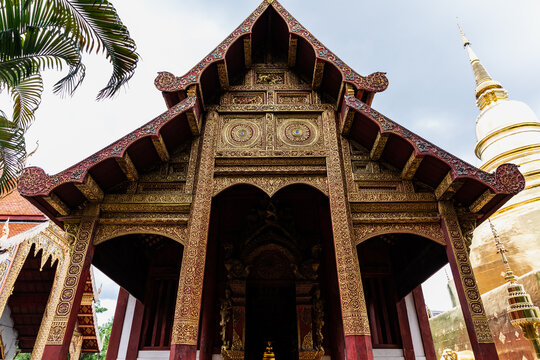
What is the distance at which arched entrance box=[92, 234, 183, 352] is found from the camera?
294 inches

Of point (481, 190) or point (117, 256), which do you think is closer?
point (481, 190)

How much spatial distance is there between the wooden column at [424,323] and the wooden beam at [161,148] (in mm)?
6656

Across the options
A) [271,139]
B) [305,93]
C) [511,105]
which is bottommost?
[271,139]

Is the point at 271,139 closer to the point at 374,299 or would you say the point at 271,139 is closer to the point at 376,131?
the point at 376,131

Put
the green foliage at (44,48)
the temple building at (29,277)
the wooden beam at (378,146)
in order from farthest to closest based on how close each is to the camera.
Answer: the temple building at (29,277) → the wooden beam at (378,146) → the green foliage at (44,48)

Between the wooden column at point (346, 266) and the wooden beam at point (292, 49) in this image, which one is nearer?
the wooden column at point (346, 266)

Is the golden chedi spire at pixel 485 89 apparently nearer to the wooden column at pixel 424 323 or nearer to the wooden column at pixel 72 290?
the wooden column at pixel 424 323

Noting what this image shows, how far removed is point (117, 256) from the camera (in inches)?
290

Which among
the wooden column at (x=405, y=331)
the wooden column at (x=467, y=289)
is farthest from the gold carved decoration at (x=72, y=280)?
the wooden column at (x=405, y=331)

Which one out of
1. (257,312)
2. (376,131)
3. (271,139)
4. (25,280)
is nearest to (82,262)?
(271,139)

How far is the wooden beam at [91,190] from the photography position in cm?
568

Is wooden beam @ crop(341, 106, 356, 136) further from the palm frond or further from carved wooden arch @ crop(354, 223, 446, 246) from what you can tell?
the palm frond

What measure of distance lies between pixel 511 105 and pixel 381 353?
1379 cm

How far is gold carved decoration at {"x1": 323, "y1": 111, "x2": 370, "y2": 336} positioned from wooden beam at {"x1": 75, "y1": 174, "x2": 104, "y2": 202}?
4.18 metres
